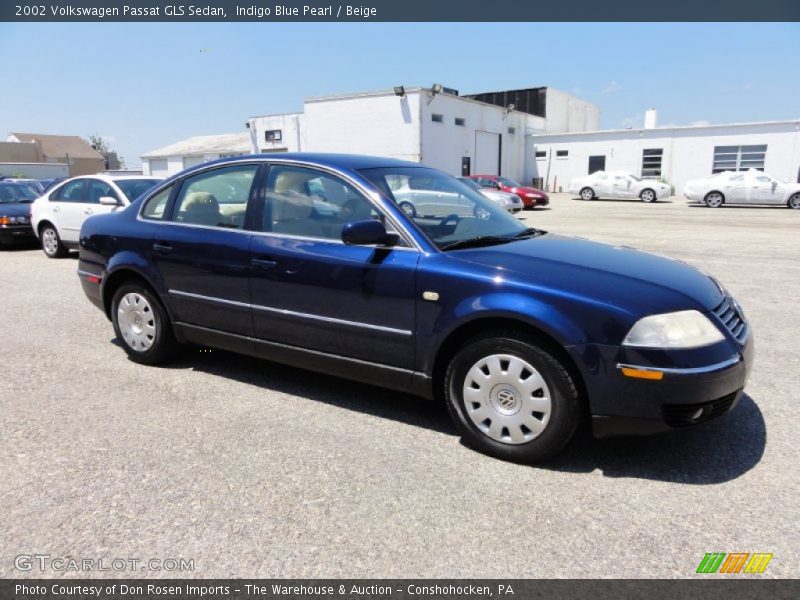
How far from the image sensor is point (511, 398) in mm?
3131

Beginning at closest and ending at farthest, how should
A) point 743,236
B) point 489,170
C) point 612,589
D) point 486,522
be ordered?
point 612,589, point 486,522, point 743,236, point 489,170

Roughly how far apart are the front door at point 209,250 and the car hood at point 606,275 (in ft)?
5.42

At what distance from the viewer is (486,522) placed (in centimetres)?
264

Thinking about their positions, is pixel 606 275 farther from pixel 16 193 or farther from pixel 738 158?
pixel 738 158

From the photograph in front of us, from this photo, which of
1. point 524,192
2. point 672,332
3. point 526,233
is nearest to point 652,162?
point 524,192

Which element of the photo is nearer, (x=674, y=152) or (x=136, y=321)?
(x=136, y=321)

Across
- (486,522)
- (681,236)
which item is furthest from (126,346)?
(681,236)

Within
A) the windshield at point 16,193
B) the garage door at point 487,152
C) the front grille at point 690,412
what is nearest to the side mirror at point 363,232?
the front grille at point 690,412

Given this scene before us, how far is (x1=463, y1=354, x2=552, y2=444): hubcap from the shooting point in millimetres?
3068

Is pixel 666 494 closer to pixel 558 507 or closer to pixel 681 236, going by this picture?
pixel 558 507

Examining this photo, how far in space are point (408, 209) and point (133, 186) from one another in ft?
26.5

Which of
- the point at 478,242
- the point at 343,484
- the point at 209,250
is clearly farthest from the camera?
the point at 209,250

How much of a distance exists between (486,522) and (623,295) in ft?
4.32

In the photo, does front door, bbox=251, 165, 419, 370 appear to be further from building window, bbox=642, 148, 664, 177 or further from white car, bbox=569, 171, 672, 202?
building window, bbox=642, 148, 664, 177
